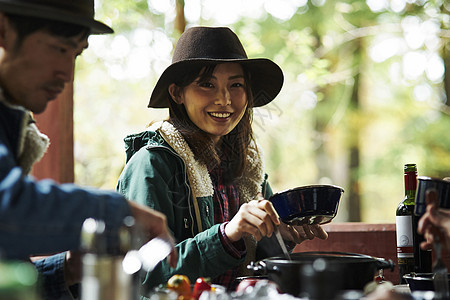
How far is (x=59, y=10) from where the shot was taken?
131 cm

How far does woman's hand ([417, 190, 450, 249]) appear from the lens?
53.2 inches

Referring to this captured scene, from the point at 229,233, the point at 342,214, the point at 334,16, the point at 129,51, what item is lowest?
the point at 342,214

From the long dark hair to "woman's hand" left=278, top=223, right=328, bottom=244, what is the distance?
0.37m

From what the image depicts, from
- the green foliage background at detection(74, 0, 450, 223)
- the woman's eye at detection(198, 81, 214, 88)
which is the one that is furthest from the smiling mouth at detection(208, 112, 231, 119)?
the green foliage background at detection(74, 0, 450, 223)

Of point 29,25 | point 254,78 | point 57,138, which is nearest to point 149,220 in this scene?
point 29,25

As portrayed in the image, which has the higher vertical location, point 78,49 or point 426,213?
point 78,49

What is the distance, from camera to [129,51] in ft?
21.3

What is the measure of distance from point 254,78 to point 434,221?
4.57ft

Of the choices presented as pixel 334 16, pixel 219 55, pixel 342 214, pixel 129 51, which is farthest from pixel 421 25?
pixel 219 55

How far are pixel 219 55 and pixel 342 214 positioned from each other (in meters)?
5.99

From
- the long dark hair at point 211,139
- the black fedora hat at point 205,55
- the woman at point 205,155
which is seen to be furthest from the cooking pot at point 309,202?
the black fedora hat at point 205,55

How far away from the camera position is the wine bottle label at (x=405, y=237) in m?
2.09

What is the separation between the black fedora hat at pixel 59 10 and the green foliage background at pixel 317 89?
15.0ft

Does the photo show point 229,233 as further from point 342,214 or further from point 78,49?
point 342,214
